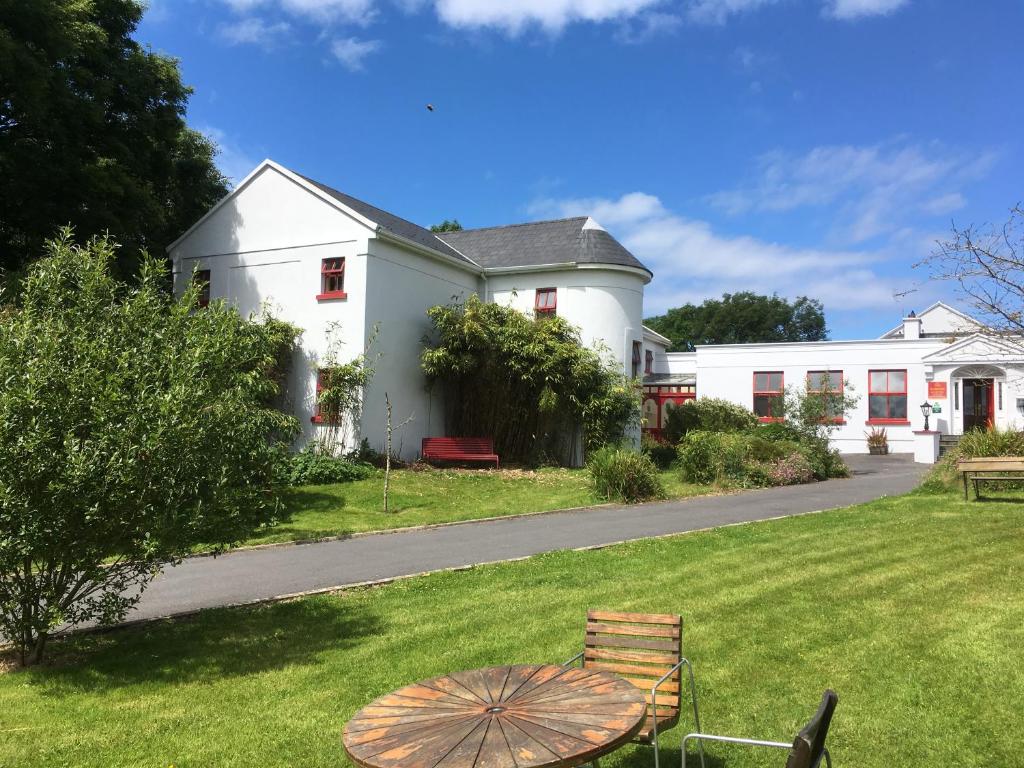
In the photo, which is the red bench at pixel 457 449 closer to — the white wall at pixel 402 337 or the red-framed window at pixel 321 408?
the white wall at pixel 402 337

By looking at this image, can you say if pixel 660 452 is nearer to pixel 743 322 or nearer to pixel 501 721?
pixel 501 721

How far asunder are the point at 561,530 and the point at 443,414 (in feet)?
39.5

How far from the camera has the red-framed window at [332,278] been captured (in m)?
21.0

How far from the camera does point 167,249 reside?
24.1 metres

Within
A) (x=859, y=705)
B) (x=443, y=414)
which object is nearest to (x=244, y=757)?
(x=859, y=705)

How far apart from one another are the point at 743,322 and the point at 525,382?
63.2 meters

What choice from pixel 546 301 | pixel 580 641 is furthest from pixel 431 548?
pixel 546 301

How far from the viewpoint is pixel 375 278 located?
68.1 feet

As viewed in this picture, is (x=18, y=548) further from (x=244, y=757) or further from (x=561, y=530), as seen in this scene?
(x=561, y=530)

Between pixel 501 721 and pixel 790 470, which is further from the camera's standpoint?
pixel 790 470

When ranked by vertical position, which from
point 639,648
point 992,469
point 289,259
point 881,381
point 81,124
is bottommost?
point 639,648

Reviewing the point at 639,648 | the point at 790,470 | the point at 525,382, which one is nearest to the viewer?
the point at 639,648

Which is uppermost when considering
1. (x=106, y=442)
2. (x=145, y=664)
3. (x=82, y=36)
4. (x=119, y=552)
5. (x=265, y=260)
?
(x=82, y=36)

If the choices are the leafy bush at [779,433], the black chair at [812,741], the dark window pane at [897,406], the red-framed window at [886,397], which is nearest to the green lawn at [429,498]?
the leafy bush at [779,433]
